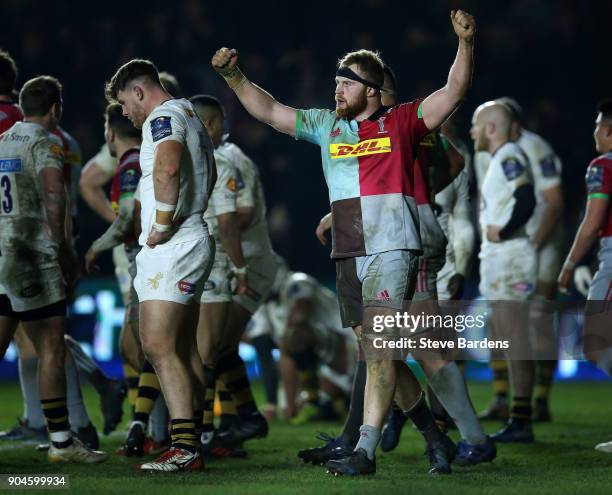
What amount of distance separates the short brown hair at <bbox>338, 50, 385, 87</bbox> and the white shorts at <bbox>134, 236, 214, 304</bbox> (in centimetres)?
126

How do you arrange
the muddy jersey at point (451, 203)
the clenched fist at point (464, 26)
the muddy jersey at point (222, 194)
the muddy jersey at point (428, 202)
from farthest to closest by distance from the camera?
the muddy jersey at point (451, 203)
the muddy jersey at point (222, 194)
the muddy jersey at point (428, 202)
the clenched fist at point (464, 26)

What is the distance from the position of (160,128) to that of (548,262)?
5121mm

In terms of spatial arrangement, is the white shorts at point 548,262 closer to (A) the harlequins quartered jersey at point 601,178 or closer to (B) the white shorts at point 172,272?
(A) the harlequins quartered jersey at point 601,178

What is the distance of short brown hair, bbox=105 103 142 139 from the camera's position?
8148 millimetres

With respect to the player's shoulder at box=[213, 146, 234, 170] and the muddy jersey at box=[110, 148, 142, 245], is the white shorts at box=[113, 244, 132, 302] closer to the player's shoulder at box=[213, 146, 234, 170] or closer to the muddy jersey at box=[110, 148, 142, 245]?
the muddy jersey at box=[110, 148, 142, 245]

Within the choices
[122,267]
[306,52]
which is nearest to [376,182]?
[122,267]

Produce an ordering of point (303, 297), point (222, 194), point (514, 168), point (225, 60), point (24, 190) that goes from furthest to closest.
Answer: point (303, 297) → point (514, 168) → point (222, 194) → point (24, 190) → point (225, 60)

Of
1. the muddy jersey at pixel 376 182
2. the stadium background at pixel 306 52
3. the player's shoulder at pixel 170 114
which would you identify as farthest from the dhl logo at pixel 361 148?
the stadium background at pixel 306 52

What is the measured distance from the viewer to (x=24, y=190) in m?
7.10

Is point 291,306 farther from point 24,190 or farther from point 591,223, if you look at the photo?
point 24,190

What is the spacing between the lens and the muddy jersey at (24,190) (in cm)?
705

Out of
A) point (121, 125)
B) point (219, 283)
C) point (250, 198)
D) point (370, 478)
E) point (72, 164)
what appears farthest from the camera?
point (72, 164)

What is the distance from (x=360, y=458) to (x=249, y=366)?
8.48 meters

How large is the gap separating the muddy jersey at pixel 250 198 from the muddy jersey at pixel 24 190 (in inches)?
59.4
